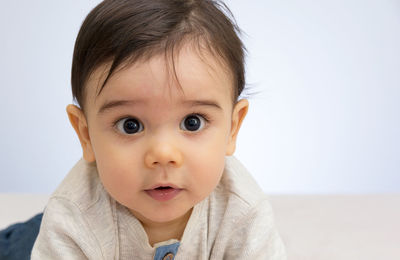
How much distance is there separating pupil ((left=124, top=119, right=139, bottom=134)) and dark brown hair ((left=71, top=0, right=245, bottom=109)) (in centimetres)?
7

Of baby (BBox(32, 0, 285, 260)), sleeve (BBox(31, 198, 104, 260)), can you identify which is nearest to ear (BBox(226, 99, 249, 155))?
baby (BBox(32, 0, 285, 260))

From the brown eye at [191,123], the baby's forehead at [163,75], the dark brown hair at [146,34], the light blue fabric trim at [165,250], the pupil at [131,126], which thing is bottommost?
the light blue fabric trim at [165,250]

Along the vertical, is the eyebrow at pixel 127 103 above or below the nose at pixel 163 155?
above

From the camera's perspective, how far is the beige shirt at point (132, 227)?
119 centimetres

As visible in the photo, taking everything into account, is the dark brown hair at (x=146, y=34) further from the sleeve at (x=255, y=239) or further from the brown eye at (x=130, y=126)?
the sleeve at (x=255, y=239)

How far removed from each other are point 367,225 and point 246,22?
963mm

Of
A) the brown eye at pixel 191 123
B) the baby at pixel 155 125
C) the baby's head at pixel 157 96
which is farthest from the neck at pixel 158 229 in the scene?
the brown eye at pixel 191 123

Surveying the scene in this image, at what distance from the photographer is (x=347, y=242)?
1.54 m

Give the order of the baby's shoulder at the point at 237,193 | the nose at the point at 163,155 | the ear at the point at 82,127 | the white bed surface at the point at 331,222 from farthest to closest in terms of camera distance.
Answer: the white bed surface at the point at 331,222 → the baby's shoulder at the point at 237,193 → the ear at the point at 82,127 → the nose at the point at 163,155

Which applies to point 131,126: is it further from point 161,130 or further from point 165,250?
point 165,250

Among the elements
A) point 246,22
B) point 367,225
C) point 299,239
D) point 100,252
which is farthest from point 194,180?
point 246,22

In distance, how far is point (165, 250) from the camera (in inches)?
48.0

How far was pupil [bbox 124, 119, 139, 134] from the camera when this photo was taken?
1.02 metres

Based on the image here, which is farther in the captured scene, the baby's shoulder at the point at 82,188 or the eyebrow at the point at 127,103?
the baby's shoulder at the point at 82,188
